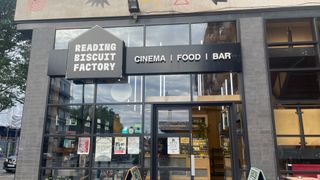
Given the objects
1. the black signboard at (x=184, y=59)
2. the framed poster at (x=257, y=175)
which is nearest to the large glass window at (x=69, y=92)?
the black signboard at (x=184, y=59)

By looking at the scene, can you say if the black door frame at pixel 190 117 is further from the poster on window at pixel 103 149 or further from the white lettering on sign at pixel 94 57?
the white lettering on sign at pixel 94 57

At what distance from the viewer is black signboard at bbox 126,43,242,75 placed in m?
7.98

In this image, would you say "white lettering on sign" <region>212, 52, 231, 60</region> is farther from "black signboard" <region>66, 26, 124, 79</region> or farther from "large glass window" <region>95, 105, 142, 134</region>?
"black signboard" <region>66, 26, 124, 79</region>

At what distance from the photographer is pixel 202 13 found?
8469mm

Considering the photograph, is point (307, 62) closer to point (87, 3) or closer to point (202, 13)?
point (202, 13)

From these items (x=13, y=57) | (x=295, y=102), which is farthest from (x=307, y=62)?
(x=13, y=57)

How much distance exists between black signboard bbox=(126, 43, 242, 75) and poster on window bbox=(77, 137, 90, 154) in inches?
92.9

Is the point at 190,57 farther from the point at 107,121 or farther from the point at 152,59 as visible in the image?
the point at 107,121

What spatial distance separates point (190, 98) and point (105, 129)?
270 centimetres

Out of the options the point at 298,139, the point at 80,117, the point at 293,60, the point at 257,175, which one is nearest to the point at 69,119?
the point at 80,117

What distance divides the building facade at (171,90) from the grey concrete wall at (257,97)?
0.09 feet

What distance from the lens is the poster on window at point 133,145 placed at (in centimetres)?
783

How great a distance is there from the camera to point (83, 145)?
8.05 meters

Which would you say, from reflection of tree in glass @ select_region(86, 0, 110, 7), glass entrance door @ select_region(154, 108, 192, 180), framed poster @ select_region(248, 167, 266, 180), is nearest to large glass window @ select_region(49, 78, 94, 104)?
glass entrance door @ select_region(154, 108, 192, 180)
